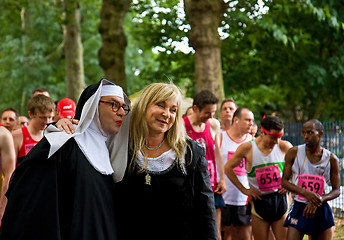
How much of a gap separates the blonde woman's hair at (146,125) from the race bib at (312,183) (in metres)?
3.22

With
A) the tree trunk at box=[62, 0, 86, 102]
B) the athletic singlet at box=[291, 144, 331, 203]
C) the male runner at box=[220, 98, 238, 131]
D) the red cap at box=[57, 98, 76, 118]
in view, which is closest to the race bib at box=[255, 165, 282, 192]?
the athletic singlet at box=[291, 144, 331, 203]

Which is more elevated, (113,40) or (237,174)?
(113,40)

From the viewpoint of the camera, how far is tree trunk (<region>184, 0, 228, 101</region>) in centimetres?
1220

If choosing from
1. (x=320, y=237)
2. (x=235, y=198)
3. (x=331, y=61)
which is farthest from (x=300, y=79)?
(x=320, y=237)

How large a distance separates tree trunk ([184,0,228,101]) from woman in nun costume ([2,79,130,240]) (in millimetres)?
8467

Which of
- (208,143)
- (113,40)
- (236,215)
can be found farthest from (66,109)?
(113,40)

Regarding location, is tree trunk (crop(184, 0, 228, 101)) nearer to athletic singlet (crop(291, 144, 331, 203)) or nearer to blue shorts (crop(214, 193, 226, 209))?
blue shorts (crop(214, 193, 226, 209))

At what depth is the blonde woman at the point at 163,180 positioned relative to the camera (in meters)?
3.98

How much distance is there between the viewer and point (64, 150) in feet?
12.0

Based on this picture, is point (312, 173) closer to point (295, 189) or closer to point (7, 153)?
point (295, 189)

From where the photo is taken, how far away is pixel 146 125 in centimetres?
415

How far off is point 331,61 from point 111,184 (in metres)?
14.3

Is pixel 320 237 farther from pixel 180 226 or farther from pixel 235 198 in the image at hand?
pixel 180 226

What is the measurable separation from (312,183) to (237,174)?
5.22ft
